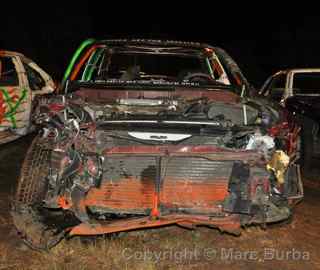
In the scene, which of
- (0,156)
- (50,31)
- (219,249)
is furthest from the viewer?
(50,31)

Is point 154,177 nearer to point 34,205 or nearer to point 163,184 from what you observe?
point 163,184

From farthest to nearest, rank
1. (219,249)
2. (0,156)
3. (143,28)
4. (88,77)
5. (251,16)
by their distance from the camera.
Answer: (143,28), (251,16), (0,156), (88,77), (219,249)

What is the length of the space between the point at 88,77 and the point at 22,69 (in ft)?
6.59

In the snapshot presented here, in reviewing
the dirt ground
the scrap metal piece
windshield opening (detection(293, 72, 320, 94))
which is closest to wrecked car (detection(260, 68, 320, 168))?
windshield opening (detection(293, 72, 320, 94))

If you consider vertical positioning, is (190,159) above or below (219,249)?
above

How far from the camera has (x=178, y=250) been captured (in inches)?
168

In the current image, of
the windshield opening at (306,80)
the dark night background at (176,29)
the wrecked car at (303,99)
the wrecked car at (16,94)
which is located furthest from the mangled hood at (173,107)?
the dark night background at (176,29)

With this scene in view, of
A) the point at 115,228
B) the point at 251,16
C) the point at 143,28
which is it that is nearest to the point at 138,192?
the point at 115,228

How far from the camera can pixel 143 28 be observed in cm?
3925

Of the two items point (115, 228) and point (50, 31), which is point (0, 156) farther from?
point (50, 31)

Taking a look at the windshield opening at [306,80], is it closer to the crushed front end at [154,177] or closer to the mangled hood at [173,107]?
the mangled hood at [173,107]

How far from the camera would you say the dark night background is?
2658cm

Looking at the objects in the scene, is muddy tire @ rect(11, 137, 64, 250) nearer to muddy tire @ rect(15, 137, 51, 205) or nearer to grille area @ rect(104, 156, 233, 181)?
muddy tire @ rect(15, 137, 51, 205)

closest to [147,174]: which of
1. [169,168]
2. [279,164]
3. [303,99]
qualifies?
[169,168]
